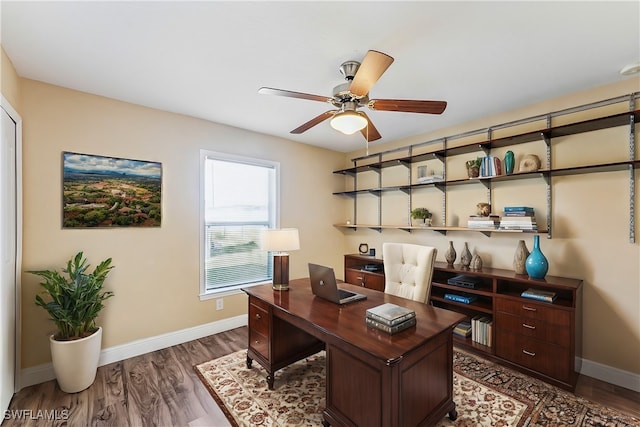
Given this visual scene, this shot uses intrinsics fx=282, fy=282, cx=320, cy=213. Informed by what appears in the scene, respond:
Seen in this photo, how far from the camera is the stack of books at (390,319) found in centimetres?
158

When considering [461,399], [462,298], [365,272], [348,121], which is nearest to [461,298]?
[462,298]

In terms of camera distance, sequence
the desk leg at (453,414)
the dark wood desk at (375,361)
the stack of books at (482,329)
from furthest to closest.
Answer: the stack of books at (482,329)
the desk leg at (453,414)
the dark wood desk at (375,361)

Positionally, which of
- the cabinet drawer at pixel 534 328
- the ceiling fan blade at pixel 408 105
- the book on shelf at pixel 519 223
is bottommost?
→ the cabinet drawer at pixel 534 328

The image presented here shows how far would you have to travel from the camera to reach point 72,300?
2.20 m

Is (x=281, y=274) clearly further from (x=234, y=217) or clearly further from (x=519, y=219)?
(x=519, y=219)

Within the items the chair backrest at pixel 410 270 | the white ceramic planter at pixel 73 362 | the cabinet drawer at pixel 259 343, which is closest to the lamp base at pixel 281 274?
the cabinet drawer at pixel 259 343

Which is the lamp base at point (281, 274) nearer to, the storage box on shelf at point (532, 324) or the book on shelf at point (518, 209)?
the storage box on shelf at point (532, 324)

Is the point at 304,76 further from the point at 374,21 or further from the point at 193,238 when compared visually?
the point at 193,238

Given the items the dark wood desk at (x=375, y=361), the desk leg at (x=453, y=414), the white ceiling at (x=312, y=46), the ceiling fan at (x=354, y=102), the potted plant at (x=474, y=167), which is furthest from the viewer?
the potted plant at (x=474, y=167)

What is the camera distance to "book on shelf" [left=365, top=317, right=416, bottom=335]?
1.57 meters

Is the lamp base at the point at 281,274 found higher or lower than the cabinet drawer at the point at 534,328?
higher

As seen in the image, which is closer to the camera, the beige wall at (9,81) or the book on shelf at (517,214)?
the beige wall at (9,81)

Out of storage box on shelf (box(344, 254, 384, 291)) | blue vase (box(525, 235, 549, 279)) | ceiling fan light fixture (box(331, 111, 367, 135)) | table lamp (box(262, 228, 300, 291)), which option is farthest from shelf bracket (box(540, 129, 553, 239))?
table lamp (box(262, 228, 300, 291))

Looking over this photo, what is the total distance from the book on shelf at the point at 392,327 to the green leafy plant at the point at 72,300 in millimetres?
2217
